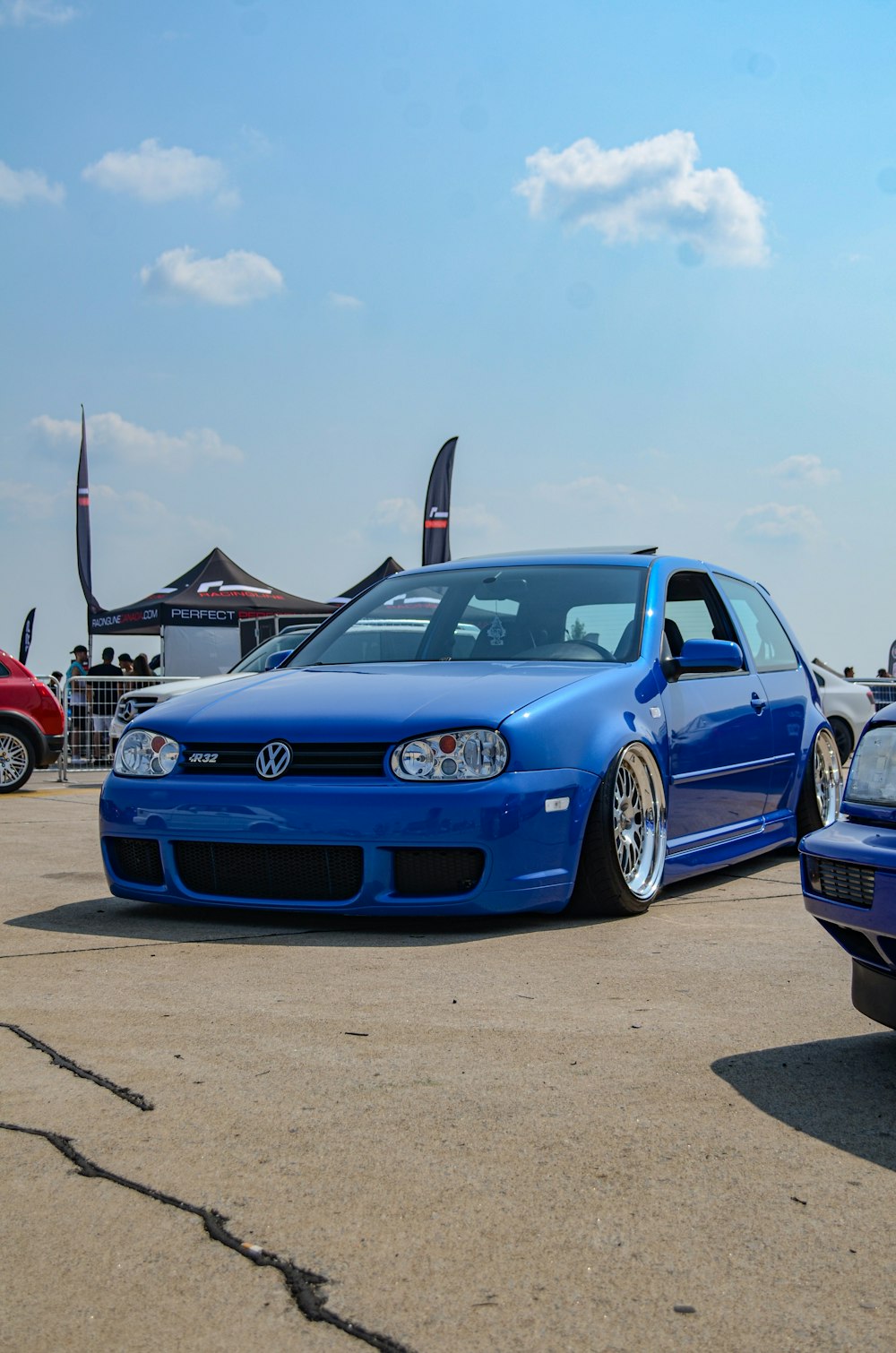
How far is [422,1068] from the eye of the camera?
116 inches

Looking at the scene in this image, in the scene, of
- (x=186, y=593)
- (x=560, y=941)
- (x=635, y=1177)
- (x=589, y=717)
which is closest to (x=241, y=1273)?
(x=635, y=1177)

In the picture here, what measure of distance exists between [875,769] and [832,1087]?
0.65 meters

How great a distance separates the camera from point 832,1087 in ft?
9.39

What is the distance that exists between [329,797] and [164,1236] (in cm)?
252

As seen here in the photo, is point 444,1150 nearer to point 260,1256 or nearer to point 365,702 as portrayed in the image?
point 260,1256

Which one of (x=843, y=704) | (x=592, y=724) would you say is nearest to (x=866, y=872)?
(x=592, y=724)

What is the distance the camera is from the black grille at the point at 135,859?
16.4ft

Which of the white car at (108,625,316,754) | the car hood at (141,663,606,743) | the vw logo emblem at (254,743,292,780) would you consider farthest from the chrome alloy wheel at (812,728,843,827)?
the white car at (108,625,316,754)

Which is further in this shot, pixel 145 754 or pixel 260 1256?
pixel 145 754

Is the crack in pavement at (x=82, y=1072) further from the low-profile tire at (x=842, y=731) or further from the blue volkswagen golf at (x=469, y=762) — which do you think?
the low-profile tire at (x=842, y=731)

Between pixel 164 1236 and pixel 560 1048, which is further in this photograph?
pixel 560 1048

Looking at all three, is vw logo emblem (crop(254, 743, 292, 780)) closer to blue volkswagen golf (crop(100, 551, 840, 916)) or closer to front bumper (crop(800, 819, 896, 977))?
blue volkswagen golf (crop(100, 551, 840, 916))

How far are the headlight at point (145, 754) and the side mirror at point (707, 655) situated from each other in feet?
6.41

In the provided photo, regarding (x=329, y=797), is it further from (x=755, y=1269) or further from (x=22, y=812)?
(x=22, y=812)
